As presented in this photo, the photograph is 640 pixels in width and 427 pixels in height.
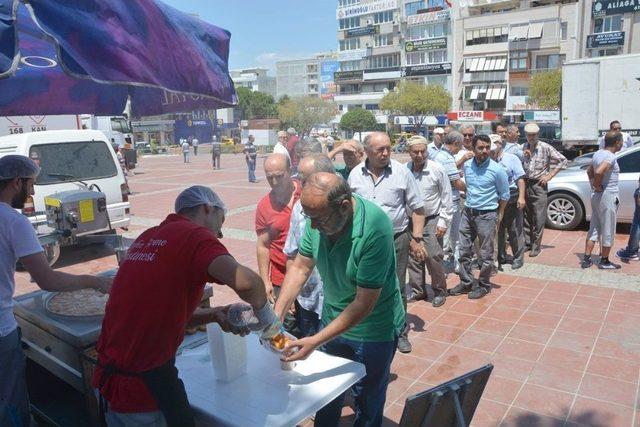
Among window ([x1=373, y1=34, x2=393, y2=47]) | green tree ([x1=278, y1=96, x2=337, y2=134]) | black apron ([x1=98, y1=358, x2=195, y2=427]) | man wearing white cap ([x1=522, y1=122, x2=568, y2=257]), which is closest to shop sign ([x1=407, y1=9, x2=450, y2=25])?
window ([x1=373, y1=34, x2=393, y2=47])

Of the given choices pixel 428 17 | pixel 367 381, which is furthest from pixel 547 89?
pixel 367 381

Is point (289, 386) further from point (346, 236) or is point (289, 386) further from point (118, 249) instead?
point (118, 249)

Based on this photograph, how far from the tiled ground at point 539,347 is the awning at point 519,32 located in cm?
5194

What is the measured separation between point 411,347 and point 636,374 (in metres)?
1.74

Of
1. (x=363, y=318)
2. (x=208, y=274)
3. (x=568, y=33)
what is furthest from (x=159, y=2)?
(x=568, y=33)

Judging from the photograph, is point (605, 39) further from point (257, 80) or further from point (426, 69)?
point (257, 80)

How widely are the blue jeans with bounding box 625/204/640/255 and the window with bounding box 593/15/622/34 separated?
4882 cm

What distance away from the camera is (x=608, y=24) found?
1880 inches

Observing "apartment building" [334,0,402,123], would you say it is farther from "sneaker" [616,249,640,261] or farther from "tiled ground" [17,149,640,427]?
"tiled ground" [17,149,640,427]

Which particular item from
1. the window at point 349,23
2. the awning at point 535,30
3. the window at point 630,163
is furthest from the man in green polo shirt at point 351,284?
the window at point 349,23

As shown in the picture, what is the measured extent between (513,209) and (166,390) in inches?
225

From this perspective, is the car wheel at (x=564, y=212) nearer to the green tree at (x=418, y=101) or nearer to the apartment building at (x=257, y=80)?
the green tree at (x=418, y=101)

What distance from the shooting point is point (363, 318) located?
2344mm

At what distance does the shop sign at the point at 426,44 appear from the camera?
62156 millimetres
